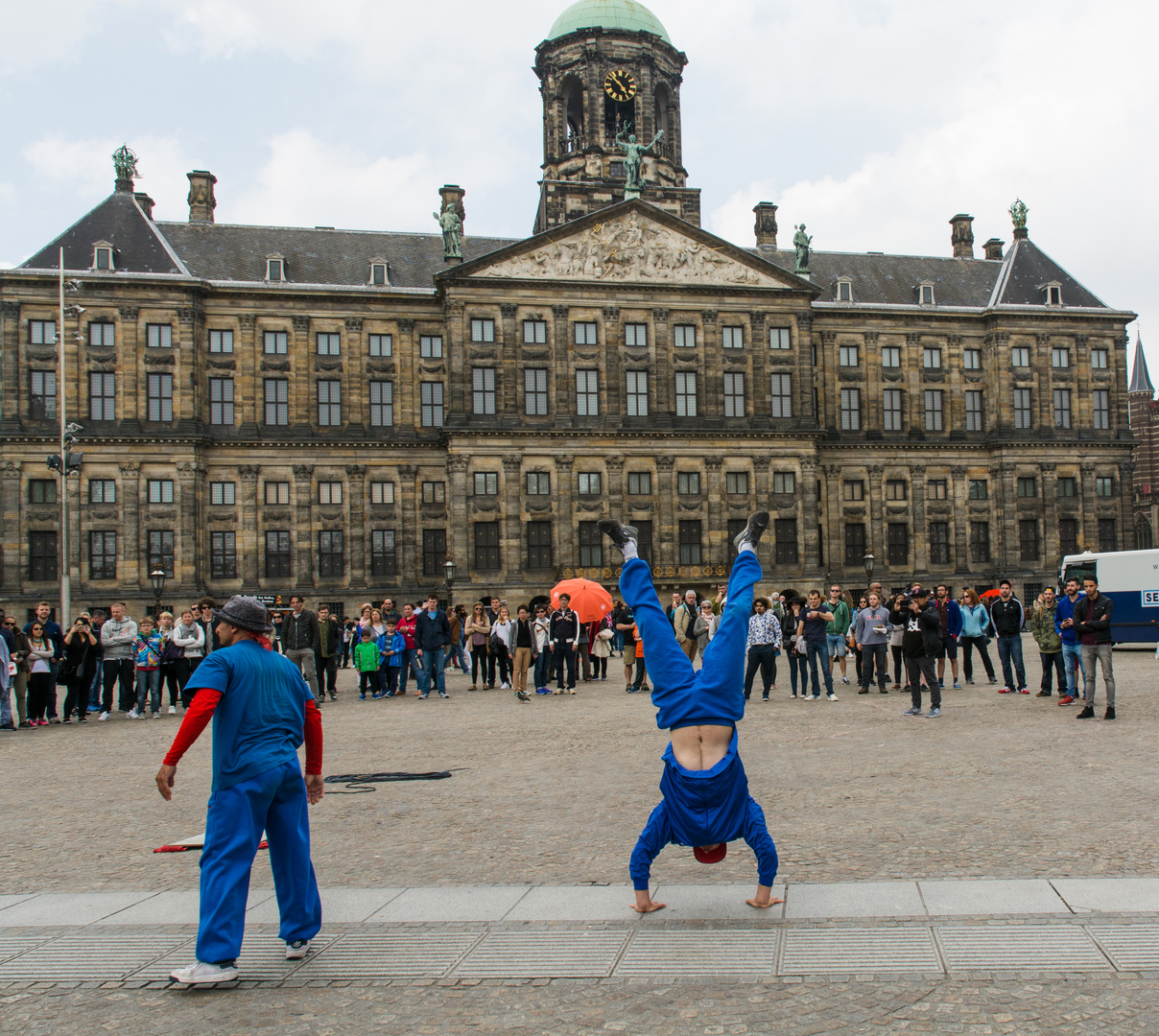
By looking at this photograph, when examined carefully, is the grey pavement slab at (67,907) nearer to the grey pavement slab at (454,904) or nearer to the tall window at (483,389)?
the grey pavement slab at (454,904)

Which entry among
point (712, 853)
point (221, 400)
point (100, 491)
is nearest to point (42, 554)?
point (100, 491)

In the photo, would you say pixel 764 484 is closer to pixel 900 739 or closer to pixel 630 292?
pixel 630 292

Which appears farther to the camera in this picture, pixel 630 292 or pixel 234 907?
pixel 630 292

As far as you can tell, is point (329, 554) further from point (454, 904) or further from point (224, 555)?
point (454, 904)

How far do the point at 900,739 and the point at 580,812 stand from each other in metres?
5.65

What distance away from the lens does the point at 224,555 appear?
155 feet

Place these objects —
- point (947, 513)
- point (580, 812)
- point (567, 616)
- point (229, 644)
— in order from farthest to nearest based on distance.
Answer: point (947, 513), point (567, 616), point (580, 812), point (229, 644)

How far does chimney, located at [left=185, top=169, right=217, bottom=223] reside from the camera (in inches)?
2021

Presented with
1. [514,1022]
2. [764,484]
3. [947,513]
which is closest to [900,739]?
[514,1022]

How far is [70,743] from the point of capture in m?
15.0

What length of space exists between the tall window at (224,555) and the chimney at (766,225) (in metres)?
32.2

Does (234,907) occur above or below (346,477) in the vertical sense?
below

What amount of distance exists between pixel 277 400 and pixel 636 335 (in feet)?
55.4

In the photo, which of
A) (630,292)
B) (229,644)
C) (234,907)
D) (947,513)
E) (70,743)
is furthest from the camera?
(947,513)
